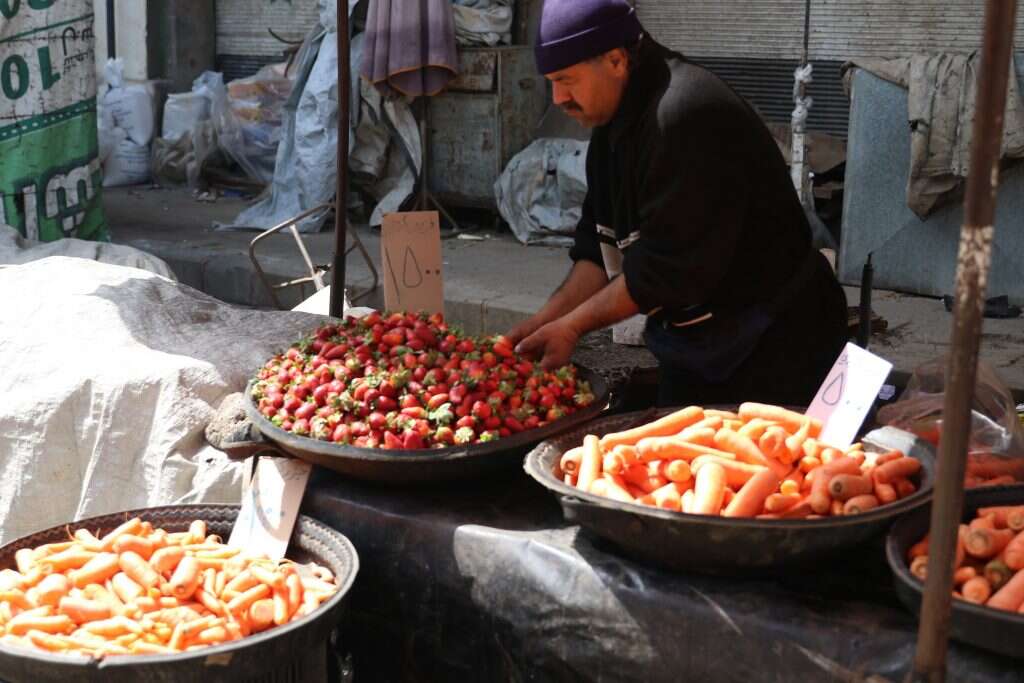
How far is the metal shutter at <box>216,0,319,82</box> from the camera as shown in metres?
10.6

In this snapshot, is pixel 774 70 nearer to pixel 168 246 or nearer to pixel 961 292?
pixel 168 246

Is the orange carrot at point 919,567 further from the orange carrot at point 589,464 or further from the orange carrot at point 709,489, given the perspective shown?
the orange carrot at point 589,464

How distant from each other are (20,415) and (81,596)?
112 centimetres

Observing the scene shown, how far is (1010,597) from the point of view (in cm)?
195

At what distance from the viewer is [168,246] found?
8.51 m

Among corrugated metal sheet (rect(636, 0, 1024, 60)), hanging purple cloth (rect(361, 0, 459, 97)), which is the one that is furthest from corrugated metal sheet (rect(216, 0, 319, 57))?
corrugated metal sheet (rect(636, 0, 1024, 60))

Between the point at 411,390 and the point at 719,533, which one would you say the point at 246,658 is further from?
the point at 719,533

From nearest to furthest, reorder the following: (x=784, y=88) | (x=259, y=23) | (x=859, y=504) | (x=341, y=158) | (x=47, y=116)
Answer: (x=859, y=504), (x=341, y=158), (x=47, y=116), (x=784, y=88), (x=259, y=23)

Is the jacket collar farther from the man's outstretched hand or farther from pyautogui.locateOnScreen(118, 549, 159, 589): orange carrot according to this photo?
pyautogui.locateOnScreen(118, 549, 159, 589): orange carrot

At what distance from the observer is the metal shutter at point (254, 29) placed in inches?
419

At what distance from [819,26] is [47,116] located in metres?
4.66

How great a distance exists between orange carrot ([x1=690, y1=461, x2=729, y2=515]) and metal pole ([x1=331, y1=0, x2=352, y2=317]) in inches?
77.2

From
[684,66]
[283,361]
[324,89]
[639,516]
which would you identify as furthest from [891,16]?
[639,516]

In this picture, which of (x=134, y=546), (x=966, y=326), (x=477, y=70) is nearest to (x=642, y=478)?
(x=966, y=326)
